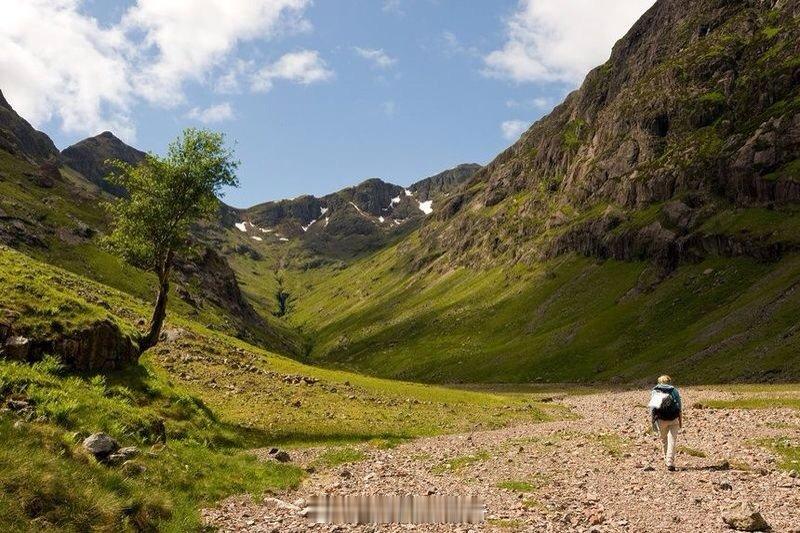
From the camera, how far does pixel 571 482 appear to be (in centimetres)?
1972

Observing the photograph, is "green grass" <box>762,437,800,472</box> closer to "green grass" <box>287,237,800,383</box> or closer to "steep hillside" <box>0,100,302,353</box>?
"green grass" <box>287,237,800,383</box>

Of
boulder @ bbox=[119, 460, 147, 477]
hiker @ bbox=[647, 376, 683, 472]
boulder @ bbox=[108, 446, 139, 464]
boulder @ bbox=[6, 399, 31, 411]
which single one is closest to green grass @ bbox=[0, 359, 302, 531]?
boulder @ bbox=[119, 460, 147, 477]

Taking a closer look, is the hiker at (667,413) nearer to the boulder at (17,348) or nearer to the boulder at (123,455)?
the boulder at (123,455)

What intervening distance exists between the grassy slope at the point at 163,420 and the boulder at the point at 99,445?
0.48m

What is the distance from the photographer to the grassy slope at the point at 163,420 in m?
12.2

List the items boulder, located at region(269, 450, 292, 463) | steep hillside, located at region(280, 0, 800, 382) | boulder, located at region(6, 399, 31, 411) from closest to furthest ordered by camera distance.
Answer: boulder, located at region(6, 399, 31, 411) < boulder, located at region(269, 450, 292, 463) < steep hillside, located at region(280, 0, 800, 382)

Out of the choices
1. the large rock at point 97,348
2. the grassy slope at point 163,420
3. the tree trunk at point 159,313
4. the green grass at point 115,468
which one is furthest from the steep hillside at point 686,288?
the large rock at point 97,348

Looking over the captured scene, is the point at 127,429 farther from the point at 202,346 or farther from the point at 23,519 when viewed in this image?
the point at 202,346

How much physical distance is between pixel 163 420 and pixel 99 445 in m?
8.95

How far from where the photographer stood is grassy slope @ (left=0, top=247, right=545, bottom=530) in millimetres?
12203

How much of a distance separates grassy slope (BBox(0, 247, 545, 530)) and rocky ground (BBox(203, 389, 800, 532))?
2139 mm

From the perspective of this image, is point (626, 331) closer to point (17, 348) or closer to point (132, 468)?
point (17, 348)

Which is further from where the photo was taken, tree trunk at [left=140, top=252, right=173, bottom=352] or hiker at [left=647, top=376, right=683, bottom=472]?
tree trunk at [left=140, top=252, right=173, bottom=352]

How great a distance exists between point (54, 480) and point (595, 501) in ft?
48.8
